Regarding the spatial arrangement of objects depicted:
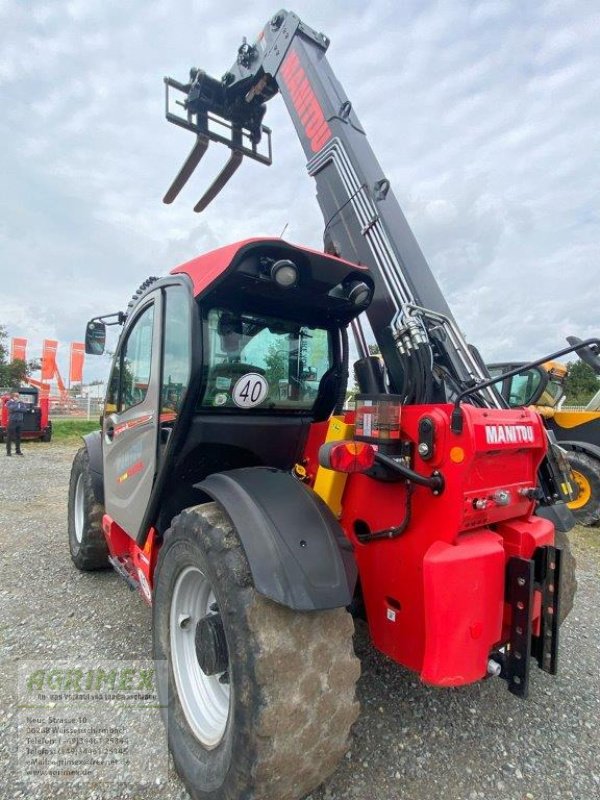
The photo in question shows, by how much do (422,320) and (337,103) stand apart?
1685 millimetres

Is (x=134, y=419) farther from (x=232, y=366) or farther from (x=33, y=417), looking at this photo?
(x=33, y=417)

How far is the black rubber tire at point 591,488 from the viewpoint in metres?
6.73

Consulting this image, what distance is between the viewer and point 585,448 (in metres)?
7.11

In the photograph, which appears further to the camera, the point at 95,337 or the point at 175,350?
the point at 95,337

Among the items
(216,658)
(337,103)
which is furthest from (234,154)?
(216,658)

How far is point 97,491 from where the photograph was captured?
4039mm

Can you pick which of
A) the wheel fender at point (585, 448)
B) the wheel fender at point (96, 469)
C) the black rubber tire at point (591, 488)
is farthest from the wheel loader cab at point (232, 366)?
the wheel fender at point (585, 448)

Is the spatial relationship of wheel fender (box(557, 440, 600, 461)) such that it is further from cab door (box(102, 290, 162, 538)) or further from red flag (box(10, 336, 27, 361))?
red flag (box(10, 336, 27, 361))

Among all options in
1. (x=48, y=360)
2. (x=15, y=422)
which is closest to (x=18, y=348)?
(x=48, y=360)

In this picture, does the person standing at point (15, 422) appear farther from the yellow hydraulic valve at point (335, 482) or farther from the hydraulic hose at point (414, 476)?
the hydraulic hose at point (414, 476)

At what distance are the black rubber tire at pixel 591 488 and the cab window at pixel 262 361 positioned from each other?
577 centimetres

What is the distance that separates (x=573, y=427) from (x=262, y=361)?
6.78m

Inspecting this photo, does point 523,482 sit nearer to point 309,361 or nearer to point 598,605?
point 309,361

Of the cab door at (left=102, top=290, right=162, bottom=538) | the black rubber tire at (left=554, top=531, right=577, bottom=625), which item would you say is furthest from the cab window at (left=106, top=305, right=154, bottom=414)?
the black rubber tire at (left=554, top=531, right=577, bottom=625)
